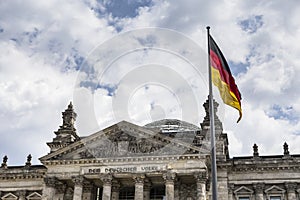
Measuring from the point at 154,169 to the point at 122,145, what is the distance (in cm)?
429

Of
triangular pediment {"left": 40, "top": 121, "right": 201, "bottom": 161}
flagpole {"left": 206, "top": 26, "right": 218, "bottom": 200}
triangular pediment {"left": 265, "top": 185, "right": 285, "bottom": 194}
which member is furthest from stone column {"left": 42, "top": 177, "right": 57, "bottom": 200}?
flagpole {"left": 206, "top": 26, "right": 218, "bottom": 200}

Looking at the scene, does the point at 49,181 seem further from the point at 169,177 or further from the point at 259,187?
the point at 259,187

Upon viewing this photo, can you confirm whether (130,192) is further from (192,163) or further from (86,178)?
(192,163)

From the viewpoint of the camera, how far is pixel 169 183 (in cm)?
4222

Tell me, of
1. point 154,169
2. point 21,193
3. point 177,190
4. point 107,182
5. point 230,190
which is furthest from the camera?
point 21,193

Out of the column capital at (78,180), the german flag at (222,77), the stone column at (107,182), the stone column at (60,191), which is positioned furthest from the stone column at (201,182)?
the german flag at (222,77)

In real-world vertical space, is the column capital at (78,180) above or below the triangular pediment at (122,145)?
below

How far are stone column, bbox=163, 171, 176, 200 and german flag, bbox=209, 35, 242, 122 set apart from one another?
62.8 feet

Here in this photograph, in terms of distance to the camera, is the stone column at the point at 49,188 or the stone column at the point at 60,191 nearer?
the stone column at the point at 49,188

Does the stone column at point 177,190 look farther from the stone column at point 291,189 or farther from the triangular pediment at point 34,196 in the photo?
the triangular pediment at point 34,196

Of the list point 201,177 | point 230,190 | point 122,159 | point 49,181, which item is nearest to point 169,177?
point 201,177

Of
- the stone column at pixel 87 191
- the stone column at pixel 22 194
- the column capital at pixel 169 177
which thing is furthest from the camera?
the stone column at pixel 22 194

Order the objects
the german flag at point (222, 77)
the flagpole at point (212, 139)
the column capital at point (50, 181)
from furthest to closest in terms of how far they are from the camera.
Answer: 1. the column capital at point (50, 181)
2. the german flag at point (222, 77)
3. the flagpole at point (212, 139)

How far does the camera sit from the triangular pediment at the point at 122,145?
144 ft
